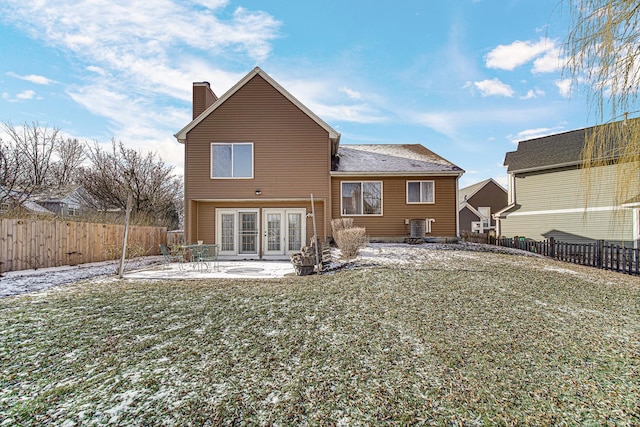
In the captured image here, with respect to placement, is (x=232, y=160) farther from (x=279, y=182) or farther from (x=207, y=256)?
(x=207, y=256)

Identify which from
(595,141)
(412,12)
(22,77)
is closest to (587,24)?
(595,141)

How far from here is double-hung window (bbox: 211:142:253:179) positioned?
13.3m

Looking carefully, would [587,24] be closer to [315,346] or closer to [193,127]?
[315,346]

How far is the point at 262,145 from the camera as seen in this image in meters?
13.3

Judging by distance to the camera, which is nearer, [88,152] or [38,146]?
[38,146]

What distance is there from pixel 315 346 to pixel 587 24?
15.8 ft

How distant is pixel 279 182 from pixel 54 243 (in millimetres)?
8165

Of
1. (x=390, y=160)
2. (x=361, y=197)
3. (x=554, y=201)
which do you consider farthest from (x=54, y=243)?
(x=554, y=201)

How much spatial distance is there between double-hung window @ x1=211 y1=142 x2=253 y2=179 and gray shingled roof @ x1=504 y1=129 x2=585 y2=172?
15754mm

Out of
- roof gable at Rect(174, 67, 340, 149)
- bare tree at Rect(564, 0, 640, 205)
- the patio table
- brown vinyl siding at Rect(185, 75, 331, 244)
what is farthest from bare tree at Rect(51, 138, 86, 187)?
bare tree at Rect(564, 0, 640, 205)

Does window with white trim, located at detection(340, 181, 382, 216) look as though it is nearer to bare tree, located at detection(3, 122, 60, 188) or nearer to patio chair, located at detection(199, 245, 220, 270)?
patio chair, located at detection(199, 245, 220, 270)

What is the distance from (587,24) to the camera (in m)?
3.46

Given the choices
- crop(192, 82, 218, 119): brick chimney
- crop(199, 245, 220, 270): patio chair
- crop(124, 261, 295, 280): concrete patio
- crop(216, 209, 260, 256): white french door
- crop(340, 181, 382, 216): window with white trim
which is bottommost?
crop(124, 261, 295, 280): concrete patio

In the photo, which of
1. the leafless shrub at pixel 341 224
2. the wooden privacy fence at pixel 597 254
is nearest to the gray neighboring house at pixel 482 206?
the wooden privacy fence at pixel 597 254
